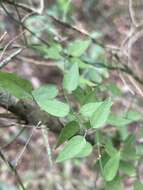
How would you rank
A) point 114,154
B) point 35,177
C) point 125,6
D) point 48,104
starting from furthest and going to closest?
point 125,6 < point 35,177 < point 114,154 < point 48,104

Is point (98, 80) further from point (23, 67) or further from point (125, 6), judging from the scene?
point (125, 6)

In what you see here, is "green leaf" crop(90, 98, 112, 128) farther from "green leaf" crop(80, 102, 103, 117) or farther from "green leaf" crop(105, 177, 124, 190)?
"green leaf" crop(105, 177, 124, 190)

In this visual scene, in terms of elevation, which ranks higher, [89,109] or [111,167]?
[89,109]

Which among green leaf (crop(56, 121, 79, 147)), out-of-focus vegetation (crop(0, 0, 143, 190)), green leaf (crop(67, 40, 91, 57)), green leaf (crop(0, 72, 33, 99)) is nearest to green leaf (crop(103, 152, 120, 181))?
out-of-focus vegetation (crop(0, 0, 143, 190))

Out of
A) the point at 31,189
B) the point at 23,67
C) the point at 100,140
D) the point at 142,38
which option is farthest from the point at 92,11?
the point at 100,140

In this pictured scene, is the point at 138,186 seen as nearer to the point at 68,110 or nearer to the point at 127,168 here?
the point at 127,168

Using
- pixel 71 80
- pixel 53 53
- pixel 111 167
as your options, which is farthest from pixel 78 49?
pixel 111 167
